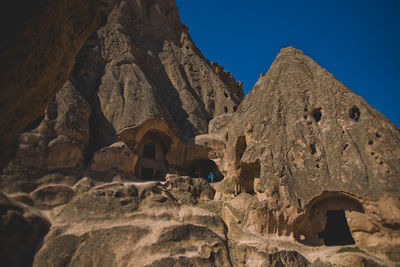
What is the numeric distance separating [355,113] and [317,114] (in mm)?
1618

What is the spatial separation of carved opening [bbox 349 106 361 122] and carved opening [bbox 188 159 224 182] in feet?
34.1

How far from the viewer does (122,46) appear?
22.0 m

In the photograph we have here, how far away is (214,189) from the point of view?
16297mm

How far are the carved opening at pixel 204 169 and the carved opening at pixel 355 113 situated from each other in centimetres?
1040

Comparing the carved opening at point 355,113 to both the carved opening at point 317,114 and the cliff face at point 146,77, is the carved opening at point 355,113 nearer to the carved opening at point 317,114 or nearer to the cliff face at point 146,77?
the carved opening at point 317,114

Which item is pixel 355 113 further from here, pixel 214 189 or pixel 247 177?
pixel 214 189

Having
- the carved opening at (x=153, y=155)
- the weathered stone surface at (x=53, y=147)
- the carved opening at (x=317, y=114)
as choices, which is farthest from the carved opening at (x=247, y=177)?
the weathered stone surface at (x=53, y=147)

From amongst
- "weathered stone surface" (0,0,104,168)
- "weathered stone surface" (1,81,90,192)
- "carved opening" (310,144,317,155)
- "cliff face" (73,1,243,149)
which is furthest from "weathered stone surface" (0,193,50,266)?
"carved opening" (310,144,317,155)

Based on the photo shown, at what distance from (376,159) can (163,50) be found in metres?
20.1

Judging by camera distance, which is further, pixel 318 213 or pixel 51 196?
pixel 51 196

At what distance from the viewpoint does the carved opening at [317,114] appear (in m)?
14.6

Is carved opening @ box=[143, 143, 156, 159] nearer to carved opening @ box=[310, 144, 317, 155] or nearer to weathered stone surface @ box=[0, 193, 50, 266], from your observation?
weathered stone surface @ box=[0, 193, 50, 266]

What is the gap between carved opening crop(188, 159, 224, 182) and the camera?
22.2 metres

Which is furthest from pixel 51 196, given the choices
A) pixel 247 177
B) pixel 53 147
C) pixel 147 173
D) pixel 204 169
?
pixel 204 169
